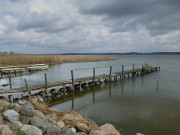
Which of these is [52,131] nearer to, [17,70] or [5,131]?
[5,131]

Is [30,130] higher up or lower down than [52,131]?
higher up

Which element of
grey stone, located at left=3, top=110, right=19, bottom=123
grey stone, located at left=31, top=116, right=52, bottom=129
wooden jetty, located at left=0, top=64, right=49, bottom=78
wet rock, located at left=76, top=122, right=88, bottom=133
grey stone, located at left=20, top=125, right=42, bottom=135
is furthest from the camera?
wooden jetty, located at left=0, top=64, right=49, bottom=78

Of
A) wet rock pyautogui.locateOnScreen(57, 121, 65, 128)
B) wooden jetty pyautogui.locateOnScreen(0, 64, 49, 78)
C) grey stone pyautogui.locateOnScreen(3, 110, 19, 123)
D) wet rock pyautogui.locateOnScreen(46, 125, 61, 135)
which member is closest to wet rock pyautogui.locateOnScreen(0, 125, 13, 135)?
grey stone pyautogui.locateOnScreen(3, 110, 19, 123)

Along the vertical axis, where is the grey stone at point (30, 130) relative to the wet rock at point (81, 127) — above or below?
above

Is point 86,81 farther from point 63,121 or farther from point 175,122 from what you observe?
point 63,121

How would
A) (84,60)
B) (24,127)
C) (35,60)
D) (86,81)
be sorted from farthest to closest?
(84,60)
(35,60)
(86,81)
(24,127)

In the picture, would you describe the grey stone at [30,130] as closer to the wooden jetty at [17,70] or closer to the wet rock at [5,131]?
the wet rock at [5,131]

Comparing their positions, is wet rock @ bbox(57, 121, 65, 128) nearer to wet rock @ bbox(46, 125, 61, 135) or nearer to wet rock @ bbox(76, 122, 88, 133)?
wet rock @ bbox(76, 122, 88, 133)

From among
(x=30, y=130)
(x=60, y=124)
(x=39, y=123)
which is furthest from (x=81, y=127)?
(x=30, y=130)

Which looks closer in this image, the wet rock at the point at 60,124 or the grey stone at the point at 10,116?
the grey stone at the point at 10,116

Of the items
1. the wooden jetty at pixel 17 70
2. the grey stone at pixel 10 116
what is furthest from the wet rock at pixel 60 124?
the wooden jetty at pixel 17 70

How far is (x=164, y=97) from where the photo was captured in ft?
44.0

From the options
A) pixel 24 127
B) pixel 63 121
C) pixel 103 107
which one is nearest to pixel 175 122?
pixel 103 107

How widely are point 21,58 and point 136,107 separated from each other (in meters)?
30.9
